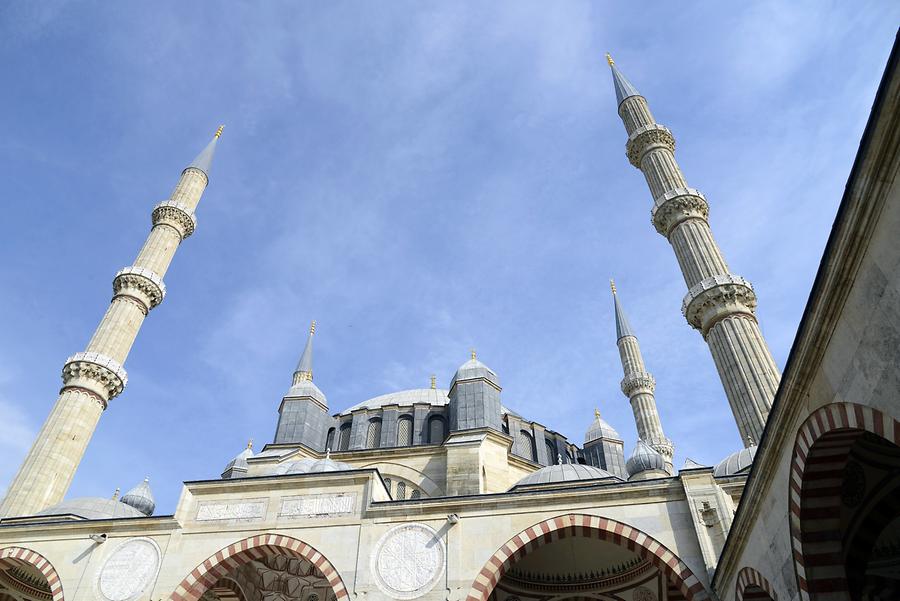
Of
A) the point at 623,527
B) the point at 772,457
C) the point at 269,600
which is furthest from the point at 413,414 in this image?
the point at 772,457

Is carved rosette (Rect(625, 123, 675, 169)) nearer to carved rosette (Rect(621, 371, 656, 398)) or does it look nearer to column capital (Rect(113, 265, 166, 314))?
carved rosette (Rect(621, 371, 656, 398))

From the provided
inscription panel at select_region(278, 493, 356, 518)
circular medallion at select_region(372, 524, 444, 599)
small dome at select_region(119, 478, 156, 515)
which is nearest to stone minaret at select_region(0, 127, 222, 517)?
small dome at select_region(119, 478, 156, 515)

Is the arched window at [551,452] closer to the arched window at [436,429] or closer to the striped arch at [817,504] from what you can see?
the arched window at [436,429]

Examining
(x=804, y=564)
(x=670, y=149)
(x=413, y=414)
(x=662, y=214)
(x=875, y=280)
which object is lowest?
(x=804, y=564)

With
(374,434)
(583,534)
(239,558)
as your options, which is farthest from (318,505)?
(374,434)

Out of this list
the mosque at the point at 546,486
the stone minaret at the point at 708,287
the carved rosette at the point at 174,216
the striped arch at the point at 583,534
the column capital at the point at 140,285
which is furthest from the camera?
the carved rosette at the point at 174,216

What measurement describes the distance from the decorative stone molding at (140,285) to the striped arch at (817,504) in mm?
18919

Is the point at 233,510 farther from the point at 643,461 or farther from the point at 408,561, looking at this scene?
the point at 643,461

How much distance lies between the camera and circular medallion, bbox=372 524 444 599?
9.76 m

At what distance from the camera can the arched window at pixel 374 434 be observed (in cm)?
1881

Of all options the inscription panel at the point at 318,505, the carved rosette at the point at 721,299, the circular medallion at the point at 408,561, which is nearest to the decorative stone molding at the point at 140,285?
the inscription panel at the point at 318,505

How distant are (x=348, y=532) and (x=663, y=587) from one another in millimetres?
5836

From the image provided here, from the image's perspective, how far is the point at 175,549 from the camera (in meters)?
10.8

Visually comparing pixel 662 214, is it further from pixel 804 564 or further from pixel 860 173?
pixel 860 173
